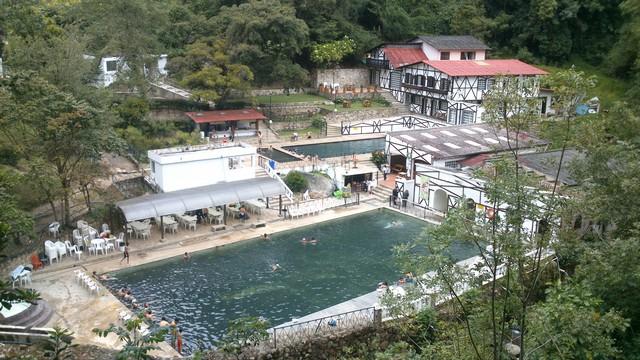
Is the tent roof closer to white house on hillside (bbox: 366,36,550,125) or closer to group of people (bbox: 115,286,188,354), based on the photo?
group of people (bbox: 115,286,188,354)

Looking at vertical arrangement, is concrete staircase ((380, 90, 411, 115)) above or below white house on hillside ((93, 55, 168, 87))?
below

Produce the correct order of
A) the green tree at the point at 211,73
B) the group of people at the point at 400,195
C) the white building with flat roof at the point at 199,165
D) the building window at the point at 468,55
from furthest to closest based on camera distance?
the building window at the point at 468,55, the green tree at the point at 211,73, the group of people at the point at 400,195, the white building with flat roof at the point at 199,165

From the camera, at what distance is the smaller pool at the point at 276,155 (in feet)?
123

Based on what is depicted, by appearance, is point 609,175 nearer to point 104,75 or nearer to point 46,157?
point 46,157

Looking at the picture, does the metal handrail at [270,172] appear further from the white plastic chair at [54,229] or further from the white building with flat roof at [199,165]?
the white plastic chair at [54,229]

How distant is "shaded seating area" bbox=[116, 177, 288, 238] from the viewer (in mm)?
25969

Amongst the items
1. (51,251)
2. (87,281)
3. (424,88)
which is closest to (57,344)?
(87,281)

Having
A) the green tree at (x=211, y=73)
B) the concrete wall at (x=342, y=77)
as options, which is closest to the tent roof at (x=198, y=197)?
the green tree at (x=211, y=73)

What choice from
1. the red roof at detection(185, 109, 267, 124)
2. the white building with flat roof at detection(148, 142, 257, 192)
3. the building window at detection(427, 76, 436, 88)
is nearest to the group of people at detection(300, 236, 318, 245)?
the white building with flat roof at detection(148, 142, 257, 192)

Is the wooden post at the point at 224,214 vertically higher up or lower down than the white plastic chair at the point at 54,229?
lower down

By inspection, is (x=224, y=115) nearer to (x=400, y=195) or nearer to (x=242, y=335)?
(x=400, y=195)

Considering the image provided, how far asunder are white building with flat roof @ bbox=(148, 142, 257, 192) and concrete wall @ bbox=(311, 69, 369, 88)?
24971mm

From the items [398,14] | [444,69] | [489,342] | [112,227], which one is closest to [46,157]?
[112,227]

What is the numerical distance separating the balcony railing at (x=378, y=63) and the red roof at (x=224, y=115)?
16139 mm
